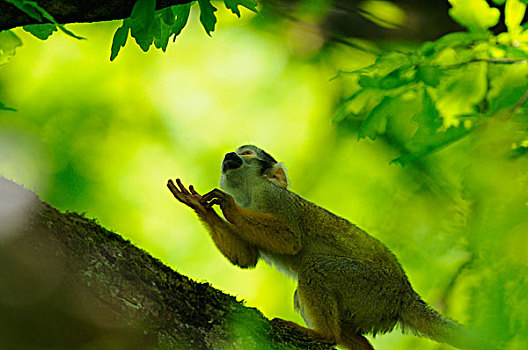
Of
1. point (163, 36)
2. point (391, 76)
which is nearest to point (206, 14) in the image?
point (163, 36)

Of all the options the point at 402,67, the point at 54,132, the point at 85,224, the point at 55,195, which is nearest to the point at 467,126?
the point at 402,67

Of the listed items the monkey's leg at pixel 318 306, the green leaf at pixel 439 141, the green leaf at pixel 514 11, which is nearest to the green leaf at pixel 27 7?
the green leaf at pixel 439 141

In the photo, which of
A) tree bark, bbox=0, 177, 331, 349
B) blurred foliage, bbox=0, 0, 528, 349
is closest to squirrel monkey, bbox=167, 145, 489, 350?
blurred foliage, bbox=0, 0, 528, 349

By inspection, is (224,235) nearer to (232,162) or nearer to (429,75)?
(232,162)

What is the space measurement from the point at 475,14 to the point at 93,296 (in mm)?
2928

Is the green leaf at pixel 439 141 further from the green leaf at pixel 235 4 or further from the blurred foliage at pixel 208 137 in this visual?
the green leaf at pixel 235 4

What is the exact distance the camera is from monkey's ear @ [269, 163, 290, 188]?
241 inches

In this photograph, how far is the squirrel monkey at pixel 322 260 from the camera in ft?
15.7

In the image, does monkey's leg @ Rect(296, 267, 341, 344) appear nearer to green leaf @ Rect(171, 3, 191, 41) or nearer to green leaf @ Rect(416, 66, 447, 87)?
green leaf @ Rect(416, 66, 447, 87)

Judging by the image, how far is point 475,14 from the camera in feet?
12.6

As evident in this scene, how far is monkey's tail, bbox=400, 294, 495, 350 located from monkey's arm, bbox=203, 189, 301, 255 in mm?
1120

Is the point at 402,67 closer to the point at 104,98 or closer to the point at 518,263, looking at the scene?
the point at 518,263

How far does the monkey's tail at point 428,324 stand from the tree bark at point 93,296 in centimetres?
164

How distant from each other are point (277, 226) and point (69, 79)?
5003mm
